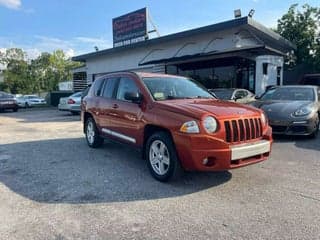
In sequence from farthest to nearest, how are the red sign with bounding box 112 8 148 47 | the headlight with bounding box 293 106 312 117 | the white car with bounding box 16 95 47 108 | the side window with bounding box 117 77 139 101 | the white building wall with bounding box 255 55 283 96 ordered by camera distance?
1. the white car with bounding box 16 95 47 108
2. the red sign with bounding box 112 8 148 47
3. the white building wall with bounding box 255 55 283 96
4. the headlight with bounding box 293 106 312 117
5. the side window with bounding box 117 77 139 101

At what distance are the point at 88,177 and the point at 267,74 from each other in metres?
14.0

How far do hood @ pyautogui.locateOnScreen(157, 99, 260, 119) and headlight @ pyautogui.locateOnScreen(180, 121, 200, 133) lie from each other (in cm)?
11

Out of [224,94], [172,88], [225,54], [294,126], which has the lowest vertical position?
[294,126]

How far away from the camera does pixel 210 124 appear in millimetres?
4602

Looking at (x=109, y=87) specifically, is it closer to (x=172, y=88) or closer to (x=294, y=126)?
(x=172, y=88)

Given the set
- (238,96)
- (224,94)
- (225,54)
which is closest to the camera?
(224,94)

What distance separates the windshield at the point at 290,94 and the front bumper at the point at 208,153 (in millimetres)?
5486

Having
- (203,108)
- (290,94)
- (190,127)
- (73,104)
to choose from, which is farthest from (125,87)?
(73,104)

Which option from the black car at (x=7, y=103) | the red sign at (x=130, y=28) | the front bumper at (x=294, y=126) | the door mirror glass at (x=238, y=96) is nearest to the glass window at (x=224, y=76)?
the door mirror glass at (x=238, y=96)

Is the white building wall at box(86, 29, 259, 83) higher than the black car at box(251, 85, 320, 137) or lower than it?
higher

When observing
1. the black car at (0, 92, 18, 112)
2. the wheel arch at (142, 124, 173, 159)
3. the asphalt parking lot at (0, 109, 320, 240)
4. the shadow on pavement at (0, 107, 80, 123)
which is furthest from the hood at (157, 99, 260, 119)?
the black car at (0, 92, 18, 112)

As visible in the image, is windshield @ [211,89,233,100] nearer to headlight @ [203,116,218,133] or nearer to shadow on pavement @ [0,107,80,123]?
headlight @ [203,116,218,133]

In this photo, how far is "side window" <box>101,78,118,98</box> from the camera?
695 centimetres

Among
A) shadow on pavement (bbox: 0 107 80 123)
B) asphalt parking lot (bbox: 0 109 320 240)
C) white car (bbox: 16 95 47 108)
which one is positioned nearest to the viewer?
asphalt parking lot (bbox: 0 109 320 240)
